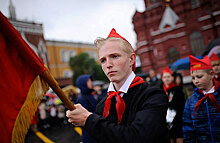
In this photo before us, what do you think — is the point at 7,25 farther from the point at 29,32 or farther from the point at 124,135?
the point at 29,32

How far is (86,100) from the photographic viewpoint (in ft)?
12.0

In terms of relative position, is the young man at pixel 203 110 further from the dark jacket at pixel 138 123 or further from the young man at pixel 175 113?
the dark jacket at pixel 138 123

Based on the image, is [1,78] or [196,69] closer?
[1,78]

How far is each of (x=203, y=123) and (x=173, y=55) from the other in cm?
2158

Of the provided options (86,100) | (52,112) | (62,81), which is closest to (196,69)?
(86,100)

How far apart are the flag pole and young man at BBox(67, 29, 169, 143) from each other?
0.07 meters

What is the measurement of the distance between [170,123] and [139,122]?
2.55 metres

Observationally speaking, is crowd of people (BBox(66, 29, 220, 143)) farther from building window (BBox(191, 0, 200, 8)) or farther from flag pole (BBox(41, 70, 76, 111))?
building window (BBox(191, 0, 200, 8))

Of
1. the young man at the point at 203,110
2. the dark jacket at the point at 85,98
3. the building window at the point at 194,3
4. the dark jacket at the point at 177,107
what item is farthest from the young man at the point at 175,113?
the building window at the point at 194,3

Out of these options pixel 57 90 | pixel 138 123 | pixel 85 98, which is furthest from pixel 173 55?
pixel 57 90

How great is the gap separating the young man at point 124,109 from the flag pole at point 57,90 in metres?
0.07

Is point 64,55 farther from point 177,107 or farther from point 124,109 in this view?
point 124,109

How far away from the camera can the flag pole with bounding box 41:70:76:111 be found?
116 cm

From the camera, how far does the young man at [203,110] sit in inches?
89.4
